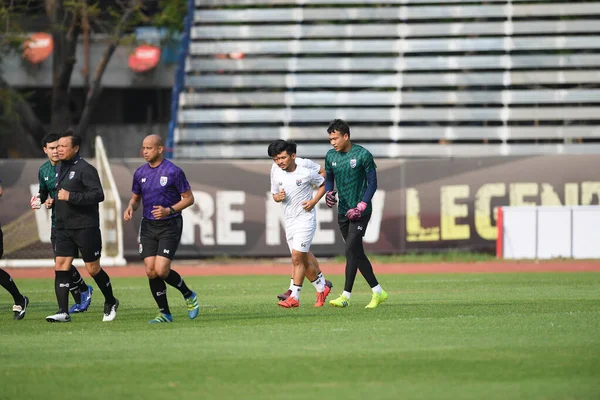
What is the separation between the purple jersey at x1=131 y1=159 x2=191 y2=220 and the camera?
11.5 metres

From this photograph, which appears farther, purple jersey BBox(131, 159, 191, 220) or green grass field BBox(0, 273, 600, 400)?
purple jersey BBox(131, 159, 191, 220)

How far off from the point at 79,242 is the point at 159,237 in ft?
3.64

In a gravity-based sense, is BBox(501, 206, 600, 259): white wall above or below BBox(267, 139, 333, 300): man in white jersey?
below

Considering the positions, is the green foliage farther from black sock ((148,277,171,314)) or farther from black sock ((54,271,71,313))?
Answer: black sock ((148,277,171,314))

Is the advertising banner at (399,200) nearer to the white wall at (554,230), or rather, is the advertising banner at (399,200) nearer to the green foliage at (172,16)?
the white wall at (554,230)

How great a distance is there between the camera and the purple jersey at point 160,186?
37.9 ft

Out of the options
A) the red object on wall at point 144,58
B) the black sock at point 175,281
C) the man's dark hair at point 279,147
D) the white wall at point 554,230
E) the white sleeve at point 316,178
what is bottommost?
the white wall at point 554,230

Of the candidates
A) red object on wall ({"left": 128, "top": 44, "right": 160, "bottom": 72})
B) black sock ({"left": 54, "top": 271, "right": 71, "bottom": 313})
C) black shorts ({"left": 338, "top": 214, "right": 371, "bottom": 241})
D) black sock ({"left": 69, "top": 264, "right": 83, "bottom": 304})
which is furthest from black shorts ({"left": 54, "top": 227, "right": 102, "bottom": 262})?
red object on wall ({"left": 128, "top": 44, "right": 160, "bottom": 72})

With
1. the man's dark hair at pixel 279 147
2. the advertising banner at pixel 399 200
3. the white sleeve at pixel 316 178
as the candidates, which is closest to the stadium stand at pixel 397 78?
the advertising banner at pixel 399 200

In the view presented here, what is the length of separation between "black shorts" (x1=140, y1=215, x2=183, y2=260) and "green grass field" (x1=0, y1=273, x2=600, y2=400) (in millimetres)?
777

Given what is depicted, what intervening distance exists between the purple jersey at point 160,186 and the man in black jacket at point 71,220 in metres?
0.60

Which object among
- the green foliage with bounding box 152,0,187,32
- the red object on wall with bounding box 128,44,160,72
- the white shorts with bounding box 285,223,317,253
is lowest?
the white shorts with bounding box 285,223,317,253

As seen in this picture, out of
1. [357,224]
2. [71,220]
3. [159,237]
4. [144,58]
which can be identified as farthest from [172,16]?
[159,237]

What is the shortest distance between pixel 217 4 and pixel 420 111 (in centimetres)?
756
